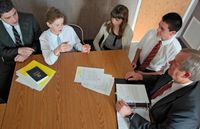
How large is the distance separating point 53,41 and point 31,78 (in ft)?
1.56

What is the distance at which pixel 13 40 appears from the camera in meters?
1.82

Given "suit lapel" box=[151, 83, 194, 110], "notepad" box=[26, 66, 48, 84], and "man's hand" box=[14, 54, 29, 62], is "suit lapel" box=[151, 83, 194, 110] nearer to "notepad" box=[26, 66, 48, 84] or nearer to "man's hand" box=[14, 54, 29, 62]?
"notepad" box=[26, 66, 48, 84]

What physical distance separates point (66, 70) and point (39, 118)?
47cm

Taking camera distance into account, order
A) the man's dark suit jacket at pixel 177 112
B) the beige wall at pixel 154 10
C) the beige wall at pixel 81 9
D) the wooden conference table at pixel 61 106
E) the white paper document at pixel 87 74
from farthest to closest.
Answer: the beige wall at pixel 154 10 → the beige wall at pixel 81 9 → the white paper document at pixel 87 74 → the wooden conference table at pixel 61 106 → the man's dark suit jacket at pixel 177 112

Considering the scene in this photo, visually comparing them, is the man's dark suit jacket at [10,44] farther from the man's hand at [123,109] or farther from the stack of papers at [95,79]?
the man's hand at [123,109]

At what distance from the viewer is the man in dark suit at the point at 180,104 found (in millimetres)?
1010

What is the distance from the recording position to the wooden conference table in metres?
1.19

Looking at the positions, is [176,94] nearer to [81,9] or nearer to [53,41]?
[53,41]

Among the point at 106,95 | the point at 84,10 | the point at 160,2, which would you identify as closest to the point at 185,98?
the point at 106,95

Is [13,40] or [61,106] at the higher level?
[13,40]

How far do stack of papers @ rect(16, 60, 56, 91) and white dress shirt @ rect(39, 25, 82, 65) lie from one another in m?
0.08

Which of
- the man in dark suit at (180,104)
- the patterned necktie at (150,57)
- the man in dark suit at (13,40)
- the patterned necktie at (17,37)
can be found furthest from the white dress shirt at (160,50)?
the patterned necktie at (17,37)

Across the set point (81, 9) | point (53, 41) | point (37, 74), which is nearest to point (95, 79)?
point (37, 74)

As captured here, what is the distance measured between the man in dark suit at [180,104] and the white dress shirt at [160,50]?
670mm
